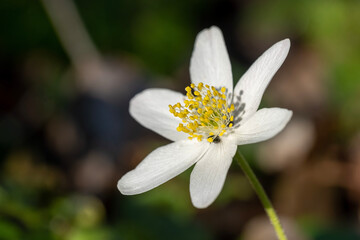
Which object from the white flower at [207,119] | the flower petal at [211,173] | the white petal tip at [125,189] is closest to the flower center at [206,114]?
the white flower at [207,119]

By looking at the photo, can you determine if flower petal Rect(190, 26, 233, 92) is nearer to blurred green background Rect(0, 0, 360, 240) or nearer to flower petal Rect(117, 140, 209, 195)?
flower petal Rect(117, 140, 209, 195)

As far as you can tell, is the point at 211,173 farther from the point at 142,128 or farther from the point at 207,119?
the point at 142,128

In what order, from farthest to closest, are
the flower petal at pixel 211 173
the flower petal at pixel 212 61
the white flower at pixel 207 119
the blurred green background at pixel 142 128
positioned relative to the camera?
the blurred green background at pixel 142 128 → the flower petal at pixel 212 61 → the white flower at pixel 207 119 → the flower petal at pixel 211 173

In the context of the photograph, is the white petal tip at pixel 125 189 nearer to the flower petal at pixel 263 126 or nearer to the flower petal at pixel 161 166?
the flower petal at pixel 161 166

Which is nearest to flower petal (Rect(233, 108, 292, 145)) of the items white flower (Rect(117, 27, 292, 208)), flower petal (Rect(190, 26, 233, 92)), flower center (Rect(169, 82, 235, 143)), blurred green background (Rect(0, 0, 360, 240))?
white flower (Rect(117, 27, 292, 208))

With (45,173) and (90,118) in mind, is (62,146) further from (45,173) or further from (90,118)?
(45,173)

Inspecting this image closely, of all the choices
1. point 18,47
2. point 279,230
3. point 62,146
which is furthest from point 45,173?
point 279,230
